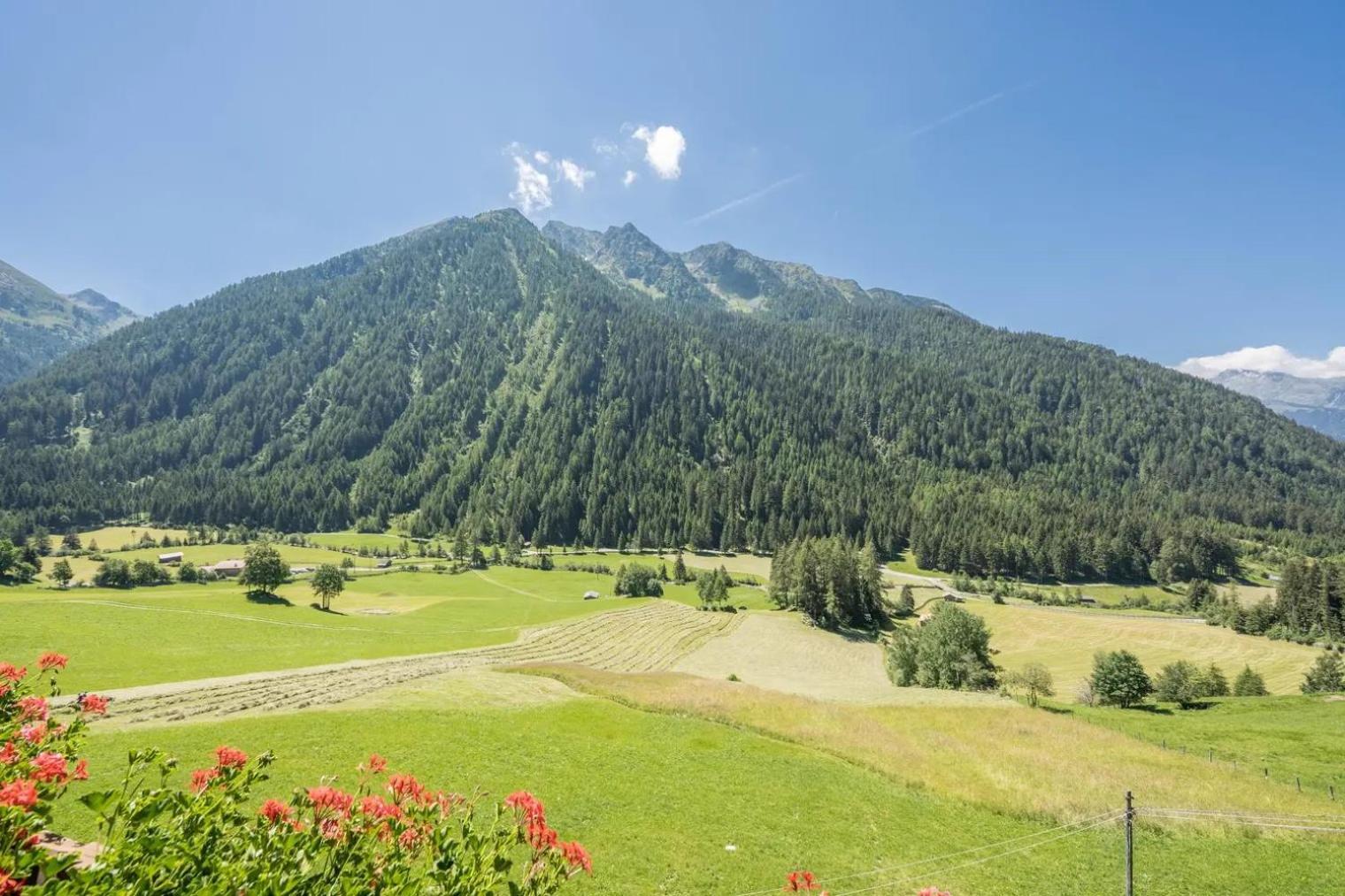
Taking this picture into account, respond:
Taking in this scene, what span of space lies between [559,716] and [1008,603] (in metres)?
141

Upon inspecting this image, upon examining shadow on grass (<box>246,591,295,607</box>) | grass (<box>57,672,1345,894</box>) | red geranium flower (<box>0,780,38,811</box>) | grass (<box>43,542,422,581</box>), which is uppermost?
red geranium flower (<box>0,780,38,811</box>)

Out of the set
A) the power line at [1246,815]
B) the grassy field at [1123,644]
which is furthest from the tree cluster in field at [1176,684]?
the power line at [1246,815]

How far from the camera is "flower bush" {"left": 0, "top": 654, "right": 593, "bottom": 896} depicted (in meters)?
4.68

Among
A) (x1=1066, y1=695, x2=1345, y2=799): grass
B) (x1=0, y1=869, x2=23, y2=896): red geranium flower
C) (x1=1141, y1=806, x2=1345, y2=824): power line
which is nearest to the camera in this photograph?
(x1=0, y1=869, x2=23, y2=896): red geranium flower

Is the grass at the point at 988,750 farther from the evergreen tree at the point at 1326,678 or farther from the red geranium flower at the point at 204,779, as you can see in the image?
the evergreen tree at the point at 1326,678

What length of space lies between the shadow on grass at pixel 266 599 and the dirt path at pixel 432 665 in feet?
127

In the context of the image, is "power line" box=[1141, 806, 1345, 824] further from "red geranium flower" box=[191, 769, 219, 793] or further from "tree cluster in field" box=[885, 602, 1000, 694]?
"tree cluster in field" box=[885, 602, 1000, 694]

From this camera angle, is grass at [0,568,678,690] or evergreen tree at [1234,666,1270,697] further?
evergreen tree at [1234,666,1270,697]

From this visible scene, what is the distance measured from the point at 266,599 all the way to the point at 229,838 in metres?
102

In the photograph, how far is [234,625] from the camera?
68.8 meters

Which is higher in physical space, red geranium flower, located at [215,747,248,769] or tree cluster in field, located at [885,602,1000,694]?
red geranium flower, located at [215,747,248,769]

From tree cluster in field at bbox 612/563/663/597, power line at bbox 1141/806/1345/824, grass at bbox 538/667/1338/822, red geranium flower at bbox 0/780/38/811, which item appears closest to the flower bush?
red geranium flower at bbox 0/780/38/811

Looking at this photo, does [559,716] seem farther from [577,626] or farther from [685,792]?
[577,626]

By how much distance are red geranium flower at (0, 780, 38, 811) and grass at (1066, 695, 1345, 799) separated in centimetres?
5446
